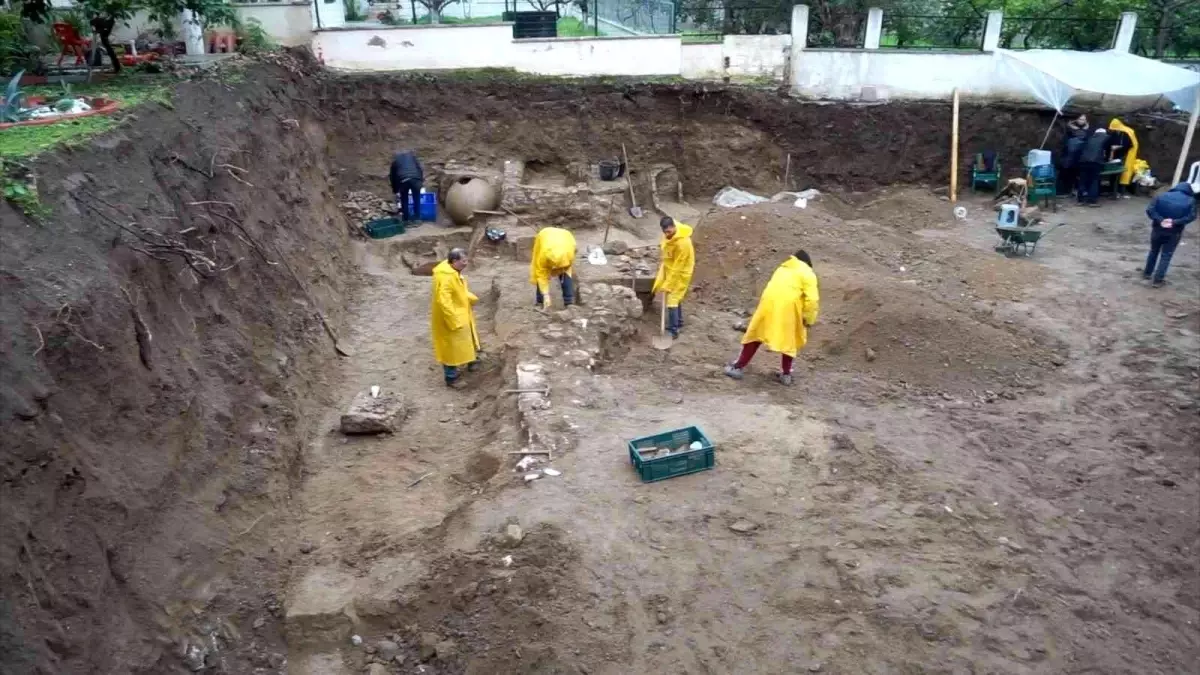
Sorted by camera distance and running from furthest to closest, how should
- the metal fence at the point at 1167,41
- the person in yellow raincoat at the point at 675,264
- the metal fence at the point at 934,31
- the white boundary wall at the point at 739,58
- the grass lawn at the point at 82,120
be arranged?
the metal fence at the point at 934,31
the metal fence at the point at 1167,41
the white boundary wall at the point at 739,58
the person in yellow raincoat at the point at 675,264
the grass lawn at the point at 82,120

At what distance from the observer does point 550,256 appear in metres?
9.34

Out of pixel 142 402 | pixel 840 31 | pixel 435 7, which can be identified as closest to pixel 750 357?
pixel 142 402

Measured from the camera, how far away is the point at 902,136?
620 inches

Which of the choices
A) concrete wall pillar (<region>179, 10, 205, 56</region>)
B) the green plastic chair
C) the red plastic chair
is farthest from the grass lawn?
the green plastic chair

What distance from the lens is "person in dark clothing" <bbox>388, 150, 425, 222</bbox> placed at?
1328 centimetres

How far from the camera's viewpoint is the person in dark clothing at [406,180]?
523 inches

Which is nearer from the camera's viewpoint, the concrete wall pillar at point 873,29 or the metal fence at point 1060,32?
the concrete wall pillar at point 873,29

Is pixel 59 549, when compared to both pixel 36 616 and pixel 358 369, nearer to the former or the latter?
pixel 36 616

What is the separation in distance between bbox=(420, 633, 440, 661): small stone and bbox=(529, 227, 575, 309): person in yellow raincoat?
16.4 ft

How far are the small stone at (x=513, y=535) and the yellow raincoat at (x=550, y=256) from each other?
13.8 feet

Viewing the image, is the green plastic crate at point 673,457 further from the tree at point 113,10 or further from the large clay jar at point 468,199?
the tree at point 113,10

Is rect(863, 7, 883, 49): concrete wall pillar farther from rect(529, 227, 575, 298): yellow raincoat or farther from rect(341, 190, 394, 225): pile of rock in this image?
rect(341, 190, 394, 225): pile of rock

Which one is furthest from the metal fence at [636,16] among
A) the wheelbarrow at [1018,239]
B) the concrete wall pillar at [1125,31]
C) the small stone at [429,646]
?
the small stone at [429,646]

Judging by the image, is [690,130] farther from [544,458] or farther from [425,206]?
[544,458]
